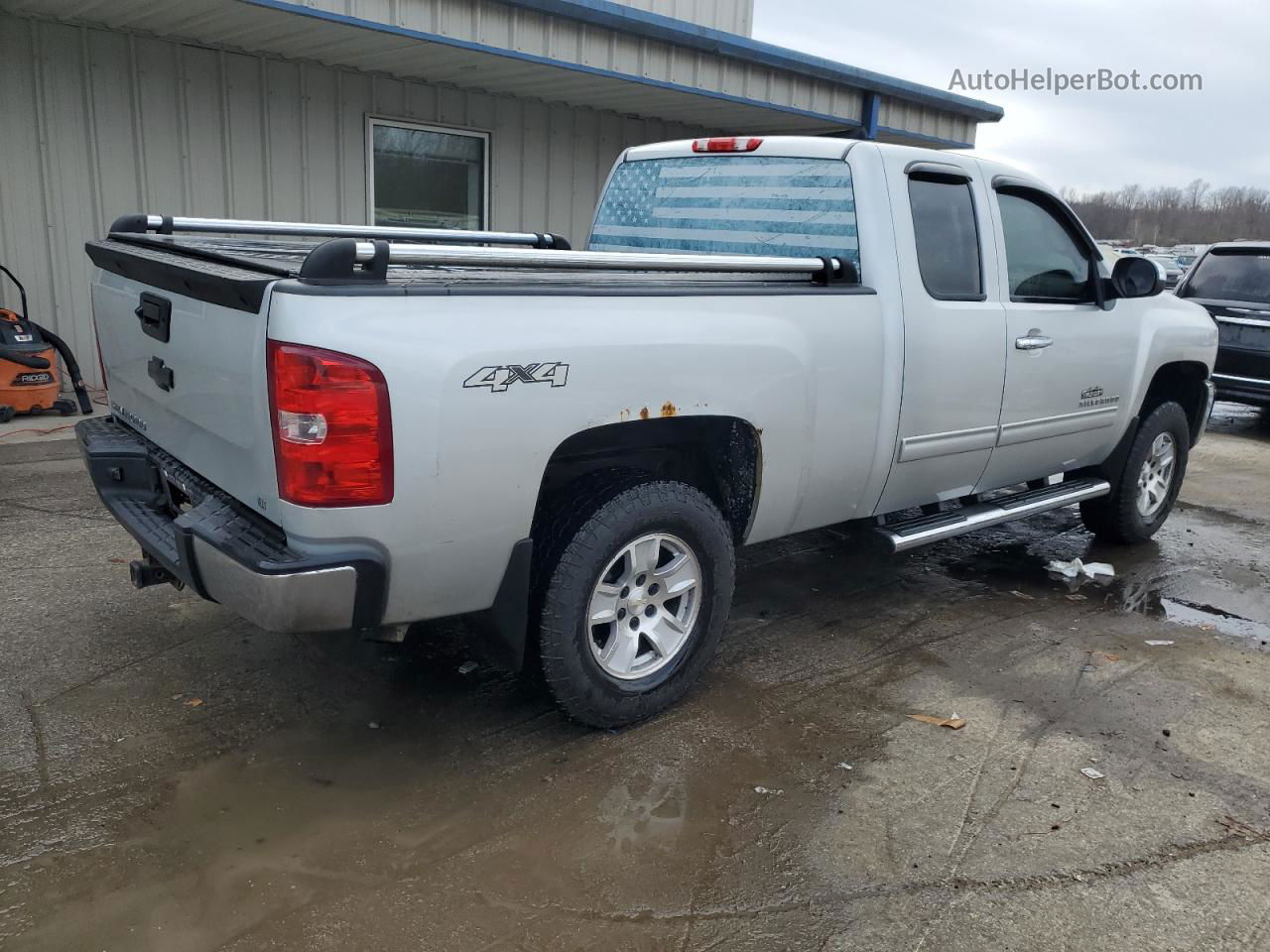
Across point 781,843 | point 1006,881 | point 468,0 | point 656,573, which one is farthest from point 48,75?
point 1006,881

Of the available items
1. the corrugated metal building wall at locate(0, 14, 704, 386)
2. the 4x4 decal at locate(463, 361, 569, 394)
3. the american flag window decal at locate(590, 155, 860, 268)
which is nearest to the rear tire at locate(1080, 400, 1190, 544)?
the american flag window decal at locate(590, 155, 860, 268)

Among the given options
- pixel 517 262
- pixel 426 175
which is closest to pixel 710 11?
pixel 426 175

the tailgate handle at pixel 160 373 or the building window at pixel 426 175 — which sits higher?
the building window at pixel 426 175

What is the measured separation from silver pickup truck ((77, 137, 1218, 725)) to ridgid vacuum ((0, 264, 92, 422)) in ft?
11.5

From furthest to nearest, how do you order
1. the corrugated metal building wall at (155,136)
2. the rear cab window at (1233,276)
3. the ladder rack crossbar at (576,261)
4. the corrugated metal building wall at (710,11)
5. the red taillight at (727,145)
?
the corrugated metal building wall at (710,11), the rear cab window at (1233,276), the corrugated metal building wall at (155,136), the red taillight at (727,145), the ladder rack crossbar at (576,261)

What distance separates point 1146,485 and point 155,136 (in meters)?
7.78

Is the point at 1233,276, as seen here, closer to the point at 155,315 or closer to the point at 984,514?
the point at 984,514

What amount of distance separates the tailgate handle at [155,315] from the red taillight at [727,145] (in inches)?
93.6

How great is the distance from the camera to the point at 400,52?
26.8 feet

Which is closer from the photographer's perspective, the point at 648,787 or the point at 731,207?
the point at 648,787

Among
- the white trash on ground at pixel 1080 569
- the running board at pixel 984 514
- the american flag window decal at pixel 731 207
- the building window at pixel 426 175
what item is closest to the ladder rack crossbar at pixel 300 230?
the american flag window decal at pixel 731 207

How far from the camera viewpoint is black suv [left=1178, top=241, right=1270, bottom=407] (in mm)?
9961

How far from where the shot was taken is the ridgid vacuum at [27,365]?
7.40 m

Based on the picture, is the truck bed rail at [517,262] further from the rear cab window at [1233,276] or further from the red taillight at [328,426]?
the rear cab window at [1233,276]
